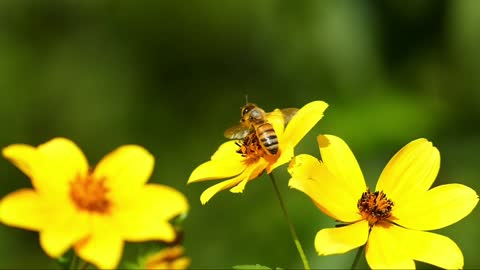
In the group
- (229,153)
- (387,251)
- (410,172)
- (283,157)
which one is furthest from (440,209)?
(229,153)

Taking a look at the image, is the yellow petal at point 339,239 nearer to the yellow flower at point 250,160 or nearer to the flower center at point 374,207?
the flower center at point 374,207

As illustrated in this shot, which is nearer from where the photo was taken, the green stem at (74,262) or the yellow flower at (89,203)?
the yellow flower at (89,203)

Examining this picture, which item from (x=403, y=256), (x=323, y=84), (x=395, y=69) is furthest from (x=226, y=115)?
(x=403, y=256)

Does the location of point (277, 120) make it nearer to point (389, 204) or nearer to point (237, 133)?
point (237, 133)

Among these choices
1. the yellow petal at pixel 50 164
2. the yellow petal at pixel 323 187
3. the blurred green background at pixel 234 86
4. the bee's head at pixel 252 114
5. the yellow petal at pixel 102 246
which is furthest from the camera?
the blurred green background at pixel 234 86

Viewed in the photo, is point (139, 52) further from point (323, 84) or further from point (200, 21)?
point (323, 84)

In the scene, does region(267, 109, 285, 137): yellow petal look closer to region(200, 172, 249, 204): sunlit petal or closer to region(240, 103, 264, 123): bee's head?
region(240, 103, 264, 123): bee's head

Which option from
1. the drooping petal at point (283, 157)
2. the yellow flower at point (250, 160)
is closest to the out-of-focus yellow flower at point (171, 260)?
the yellow flower at point (250, 160)

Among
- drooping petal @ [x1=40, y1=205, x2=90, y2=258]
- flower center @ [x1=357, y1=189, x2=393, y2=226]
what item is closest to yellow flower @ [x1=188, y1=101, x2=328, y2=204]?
flower center @ [x1=357, y1=189, x2=393, y2=226]
